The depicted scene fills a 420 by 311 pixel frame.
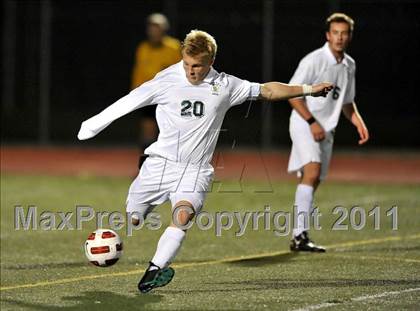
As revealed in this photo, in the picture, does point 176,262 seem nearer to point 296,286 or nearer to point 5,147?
point 296,286

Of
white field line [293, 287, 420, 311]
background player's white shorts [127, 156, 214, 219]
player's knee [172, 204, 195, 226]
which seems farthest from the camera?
background player's white shorts [127, 156, 214, 219]

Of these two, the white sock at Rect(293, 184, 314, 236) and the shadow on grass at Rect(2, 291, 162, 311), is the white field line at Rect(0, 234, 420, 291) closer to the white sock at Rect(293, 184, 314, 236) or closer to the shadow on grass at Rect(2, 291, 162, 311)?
the white sock at Rect(293, 184, 314, 236)

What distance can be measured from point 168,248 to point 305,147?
3314 mm

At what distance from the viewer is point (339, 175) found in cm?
1930

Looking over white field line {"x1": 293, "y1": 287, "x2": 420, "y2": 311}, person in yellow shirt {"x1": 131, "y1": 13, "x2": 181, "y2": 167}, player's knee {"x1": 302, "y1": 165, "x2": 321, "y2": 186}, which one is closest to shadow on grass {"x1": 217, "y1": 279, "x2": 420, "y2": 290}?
white field line {"x1": 293, "y1": 287, "x2": 420, "y2": 311}

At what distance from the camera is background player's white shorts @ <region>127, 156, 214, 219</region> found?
8367 millimetres

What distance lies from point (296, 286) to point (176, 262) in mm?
1756

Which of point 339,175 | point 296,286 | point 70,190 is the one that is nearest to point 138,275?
point 296,286

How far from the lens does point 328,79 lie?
11141mm

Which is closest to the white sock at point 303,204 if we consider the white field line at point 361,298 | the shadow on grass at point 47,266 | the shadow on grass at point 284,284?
the shadow on grass at point 284,284

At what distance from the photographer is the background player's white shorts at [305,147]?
11117 millimetres

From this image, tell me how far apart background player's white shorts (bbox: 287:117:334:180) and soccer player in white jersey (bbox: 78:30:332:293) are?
2.54m

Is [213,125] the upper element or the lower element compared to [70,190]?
upper

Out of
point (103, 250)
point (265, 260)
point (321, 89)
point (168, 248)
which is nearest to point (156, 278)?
point (168, 248)
